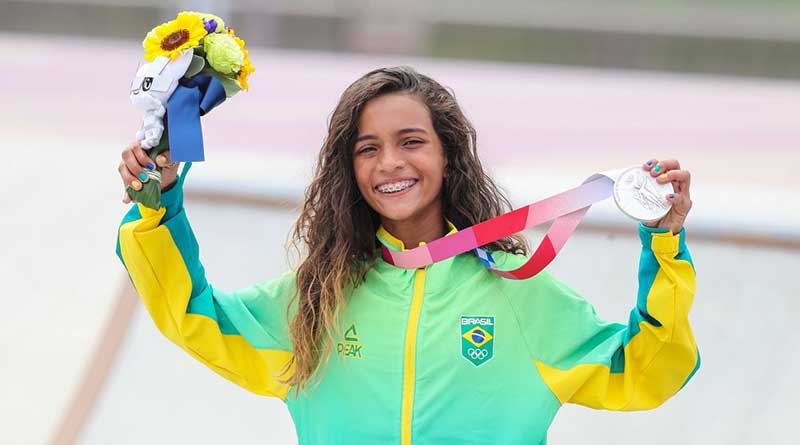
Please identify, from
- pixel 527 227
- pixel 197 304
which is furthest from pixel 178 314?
pixel 527 227

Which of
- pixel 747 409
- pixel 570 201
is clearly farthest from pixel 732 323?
pixel 570 201

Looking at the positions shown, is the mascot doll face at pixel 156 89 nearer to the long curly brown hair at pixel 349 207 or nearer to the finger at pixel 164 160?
the finger at pixel 164 160

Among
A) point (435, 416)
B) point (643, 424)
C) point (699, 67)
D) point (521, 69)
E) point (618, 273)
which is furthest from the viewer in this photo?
point (699, 67)

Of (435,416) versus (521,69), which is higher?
(435,416)

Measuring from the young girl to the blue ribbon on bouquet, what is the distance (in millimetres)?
55

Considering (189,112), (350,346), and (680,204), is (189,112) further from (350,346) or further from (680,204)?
(680,204)

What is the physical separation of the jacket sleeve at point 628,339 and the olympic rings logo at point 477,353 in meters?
0.09

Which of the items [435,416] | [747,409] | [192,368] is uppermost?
[435,416]

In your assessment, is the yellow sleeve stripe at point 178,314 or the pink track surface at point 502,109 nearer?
the yellow sleeve stripe at point 178,314

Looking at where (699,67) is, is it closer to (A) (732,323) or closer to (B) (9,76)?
(B) (9,76)

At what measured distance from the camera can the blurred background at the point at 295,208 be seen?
329 centimetres

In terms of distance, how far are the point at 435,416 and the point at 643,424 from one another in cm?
132

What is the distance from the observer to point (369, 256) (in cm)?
228

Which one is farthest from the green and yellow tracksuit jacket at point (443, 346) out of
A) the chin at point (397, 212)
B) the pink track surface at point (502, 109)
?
the pink track surface at point (502, 109)
